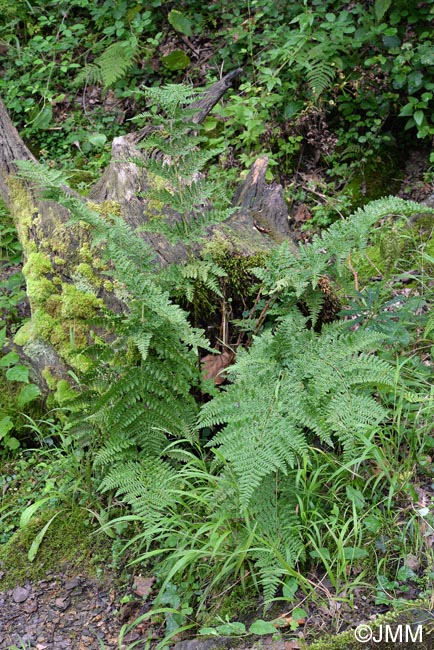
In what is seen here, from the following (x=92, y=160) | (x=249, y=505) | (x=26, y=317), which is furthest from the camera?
(x=92, y=160)

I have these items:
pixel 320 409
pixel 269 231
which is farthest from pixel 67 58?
pixel 320 409

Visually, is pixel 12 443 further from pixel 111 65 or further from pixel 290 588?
pixel 111 65

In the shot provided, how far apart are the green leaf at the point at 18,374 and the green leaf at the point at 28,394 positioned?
0.26 ft

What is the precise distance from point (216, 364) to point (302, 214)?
254 cm

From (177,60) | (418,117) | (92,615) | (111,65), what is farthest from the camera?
(177,60)

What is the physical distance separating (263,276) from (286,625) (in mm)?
1723

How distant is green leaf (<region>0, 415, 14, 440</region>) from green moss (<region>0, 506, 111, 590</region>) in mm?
699

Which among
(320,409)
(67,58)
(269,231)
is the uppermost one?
(67,58)

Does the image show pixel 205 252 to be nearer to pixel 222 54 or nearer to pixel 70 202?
pixel 70 202

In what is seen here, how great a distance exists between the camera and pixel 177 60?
729 cm

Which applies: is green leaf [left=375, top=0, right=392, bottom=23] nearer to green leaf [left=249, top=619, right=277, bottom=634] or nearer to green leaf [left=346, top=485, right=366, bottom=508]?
green leaf [left=346, top=485, right=366, bottom=508]

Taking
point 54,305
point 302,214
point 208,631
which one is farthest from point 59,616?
point 302,214

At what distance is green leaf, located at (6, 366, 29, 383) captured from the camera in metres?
4.12

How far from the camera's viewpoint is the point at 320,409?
308cm
